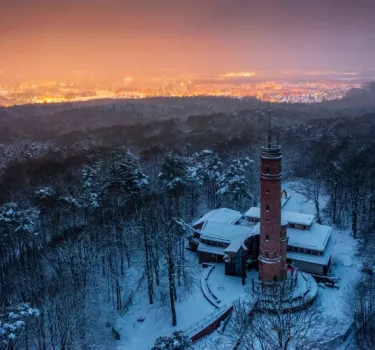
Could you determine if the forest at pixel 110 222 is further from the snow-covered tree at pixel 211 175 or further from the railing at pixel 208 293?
the railing at pixel 208 293

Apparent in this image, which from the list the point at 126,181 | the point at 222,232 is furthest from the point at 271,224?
the point at 126,181

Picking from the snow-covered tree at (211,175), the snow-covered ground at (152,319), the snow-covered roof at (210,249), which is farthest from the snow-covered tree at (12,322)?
the snow-covered tree at (211,175)

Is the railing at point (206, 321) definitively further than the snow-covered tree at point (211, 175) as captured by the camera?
No

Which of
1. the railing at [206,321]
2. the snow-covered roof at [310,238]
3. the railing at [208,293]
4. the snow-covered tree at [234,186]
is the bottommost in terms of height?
the railing at [206,321]

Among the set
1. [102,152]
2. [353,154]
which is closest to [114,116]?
[102,152]

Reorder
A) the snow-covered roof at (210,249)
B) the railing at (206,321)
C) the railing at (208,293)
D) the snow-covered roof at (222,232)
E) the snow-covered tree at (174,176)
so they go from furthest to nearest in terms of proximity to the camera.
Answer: the snow-covered tree at (174,176), the snow-covered roof at (222,232), the snow-covered roof at (210,249), the railing at (208,293), the railing at (206,321)

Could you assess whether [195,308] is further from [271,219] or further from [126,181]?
[126,181]

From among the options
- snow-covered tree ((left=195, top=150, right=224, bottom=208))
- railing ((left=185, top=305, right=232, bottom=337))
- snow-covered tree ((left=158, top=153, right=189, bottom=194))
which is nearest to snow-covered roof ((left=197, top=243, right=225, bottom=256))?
railing ((left=185, top=305, right=232, bottom=337))
